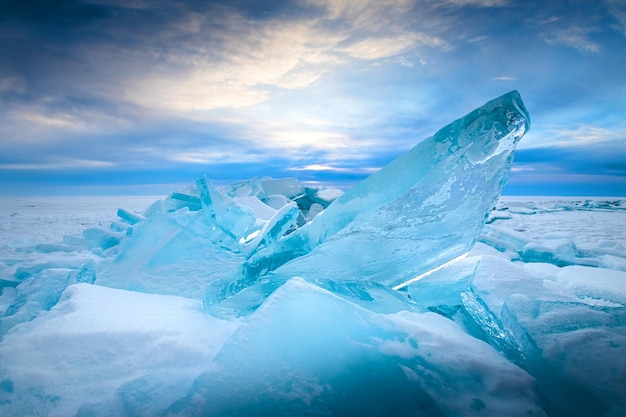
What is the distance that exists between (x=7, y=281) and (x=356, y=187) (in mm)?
2929

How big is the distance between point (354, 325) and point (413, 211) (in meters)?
0.64

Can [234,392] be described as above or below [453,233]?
below

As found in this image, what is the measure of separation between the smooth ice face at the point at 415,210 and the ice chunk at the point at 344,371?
1.26 feet

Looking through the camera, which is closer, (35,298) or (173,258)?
(35,298)

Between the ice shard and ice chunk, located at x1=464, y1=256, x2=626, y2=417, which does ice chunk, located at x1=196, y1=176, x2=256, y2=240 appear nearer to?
the ice shard

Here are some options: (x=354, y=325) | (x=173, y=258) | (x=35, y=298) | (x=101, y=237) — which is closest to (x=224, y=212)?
(x=173, y=258)

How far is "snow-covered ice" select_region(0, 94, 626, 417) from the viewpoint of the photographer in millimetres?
923

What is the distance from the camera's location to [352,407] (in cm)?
88

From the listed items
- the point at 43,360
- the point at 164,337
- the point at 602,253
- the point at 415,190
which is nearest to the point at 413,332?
the point at 415,190

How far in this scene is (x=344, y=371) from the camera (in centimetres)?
101

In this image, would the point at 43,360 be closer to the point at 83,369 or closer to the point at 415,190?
the point at 83,369

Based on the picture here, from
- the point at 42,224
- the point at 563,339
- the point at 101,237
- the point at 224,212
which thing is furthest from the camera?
the point at 42,224

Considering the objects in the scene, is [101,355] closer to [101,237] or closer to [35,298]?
[35,298]

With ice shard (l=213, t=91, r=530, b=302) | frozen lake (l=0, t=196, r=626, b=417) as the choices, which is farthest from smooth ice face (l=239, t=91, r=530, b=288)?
frozen lake (l=0, t=196, r=626, b=417)
